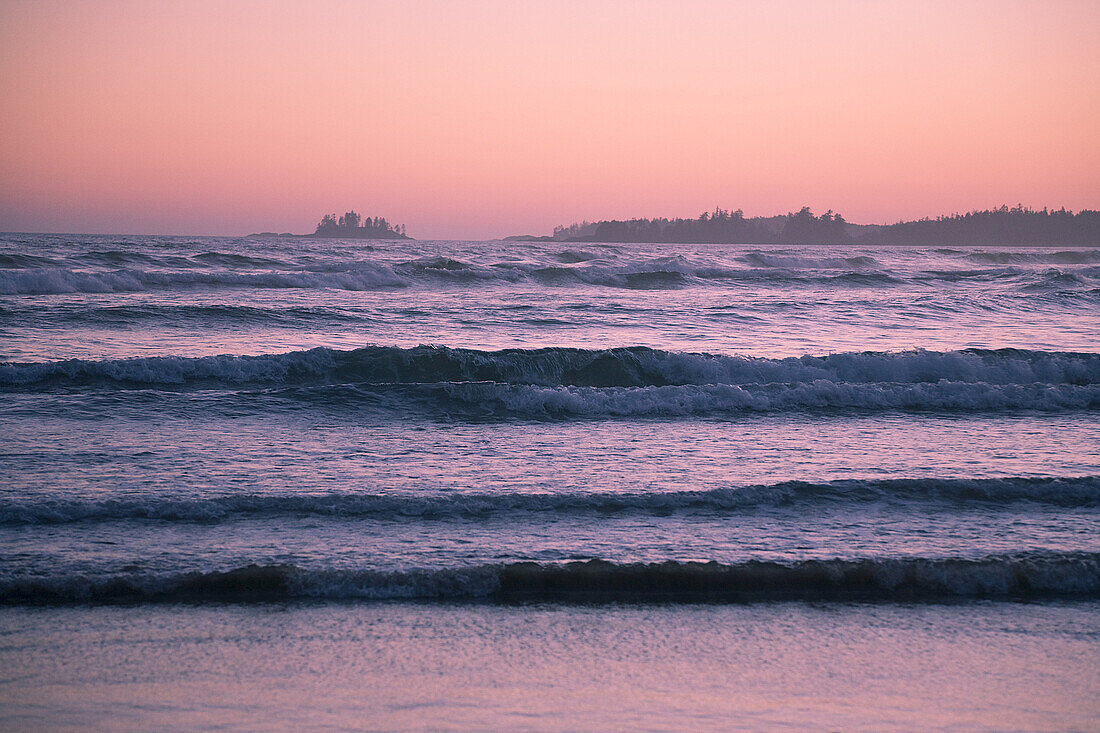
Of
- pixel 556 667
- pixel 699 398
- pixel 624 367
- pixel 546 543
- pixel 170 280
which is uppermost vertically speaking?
pixel 170 280

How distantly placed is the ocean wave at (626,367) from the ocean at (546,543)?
0.18ft

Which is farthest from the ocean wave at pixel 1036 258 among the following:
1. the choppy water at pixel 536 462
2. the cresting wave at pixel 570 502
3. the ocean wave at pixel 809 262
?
the cresting wave at pixel 570 502

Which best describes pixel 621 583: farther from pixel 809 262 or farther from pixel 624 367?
pixel 809 262

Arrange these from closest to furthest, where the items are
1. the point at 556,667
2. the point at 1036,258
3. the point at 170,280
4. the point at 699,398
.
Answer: the point at 556,667, the point at 699,398, the point at 170,280, the point at 1036,258

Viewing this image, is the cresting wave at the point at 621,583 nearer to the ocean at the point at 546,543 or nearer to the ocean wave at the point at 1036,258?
the ocean at the point at 546,543

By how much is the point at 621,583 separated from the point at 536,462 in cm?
246

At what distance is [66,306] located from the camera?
58.0 ft

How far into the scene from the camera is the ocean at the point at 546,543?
3217 mm

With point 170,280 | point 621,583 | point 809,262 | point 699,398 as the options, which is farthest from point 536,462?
point 809,262

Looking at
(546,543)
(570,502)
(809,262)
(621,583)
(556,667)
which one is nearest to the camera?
(556,667)

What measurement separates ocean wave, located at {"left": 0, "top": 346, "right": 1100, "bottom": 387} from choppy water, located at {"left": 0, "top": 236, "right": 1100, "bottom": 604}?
0.04 metres

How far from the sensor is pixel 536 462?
6.68m

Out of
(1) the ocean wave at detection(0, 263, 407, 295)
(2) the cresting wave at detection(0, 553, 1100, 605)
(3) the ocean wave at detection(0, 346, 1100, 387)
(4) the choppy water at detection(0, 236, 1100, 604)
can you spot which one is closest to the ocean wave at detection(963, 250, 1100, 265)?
(1) the ocean wave at detection(0, 263, 407, 295)

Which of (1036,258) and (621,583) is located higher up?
(1036,258)
